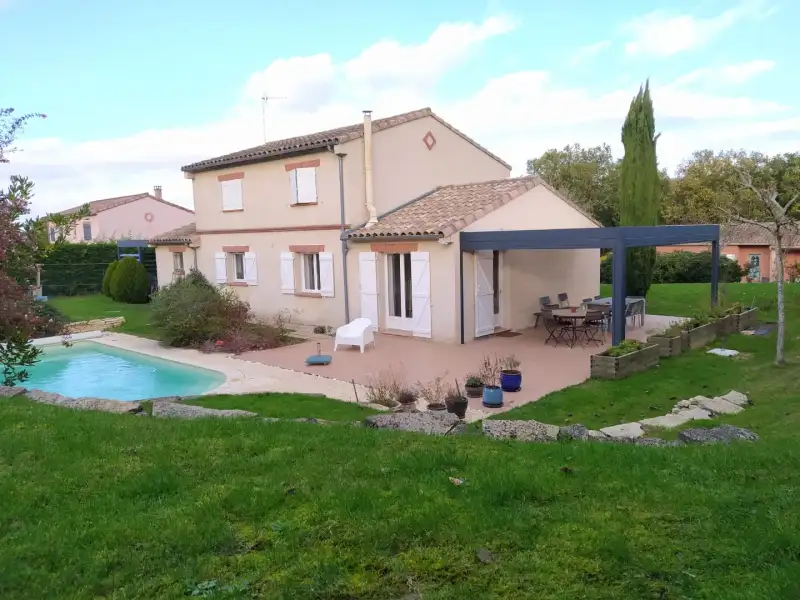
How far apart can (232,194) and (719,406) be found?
16.5m

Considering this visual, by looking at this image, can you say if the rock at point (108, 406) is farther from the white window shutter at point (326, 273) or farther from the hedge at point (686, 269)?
the hedge at point (686, 269)

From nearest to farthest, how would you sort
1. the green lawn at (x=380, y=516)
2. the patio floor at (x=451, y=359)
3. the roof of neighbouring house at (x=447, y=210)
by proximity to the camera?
the green lawn at (x=380, y=516), the patio floor at (x=451, y=359), the roof of neighbouring house at (x=447, y=210)

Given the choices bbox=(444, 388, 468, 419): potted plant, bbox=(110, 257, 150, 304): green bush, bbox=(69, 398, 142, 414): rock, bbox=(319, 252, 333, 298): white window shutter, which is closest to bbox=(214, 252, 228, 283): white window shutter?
bbox=(319, 252, 333, 298): white window shutter

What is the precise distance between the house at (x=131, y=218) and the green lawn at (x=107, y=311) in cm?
1298

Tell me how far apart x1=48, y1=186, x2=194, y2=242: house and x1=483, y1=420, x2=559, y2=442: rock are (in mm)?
39551

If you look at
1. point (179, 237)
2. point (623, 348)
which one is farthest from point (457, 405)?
point (179, 237)

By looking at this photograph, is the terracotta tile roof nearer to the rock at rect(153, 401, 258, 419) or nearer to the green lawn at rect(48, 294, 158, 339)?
the green lawn at rect(48, 294, 158, 339)

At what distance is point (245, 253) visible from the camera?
2106 centimetres

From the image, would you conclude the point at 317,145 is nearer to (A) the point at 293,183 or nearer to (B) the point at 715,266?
(A) the point at 293,183

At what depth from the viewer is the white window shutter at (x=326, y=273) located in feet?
59.1

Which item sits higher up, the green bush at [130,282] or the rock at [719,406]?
the green bush at [130,282]

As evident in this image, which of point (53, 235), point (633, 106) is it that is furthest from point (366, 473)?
point (633, 106)

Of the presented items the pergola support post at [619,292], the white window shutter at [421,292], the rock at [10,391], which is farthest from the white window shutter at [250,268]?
the rock at [10,391]

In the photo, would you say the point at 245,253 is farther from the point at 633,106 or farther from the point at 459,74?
the point at 633,106
